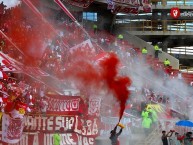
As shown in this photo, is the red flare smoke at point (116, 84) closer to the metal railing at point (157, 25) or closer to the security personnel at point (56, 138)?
the security personnel at point (56, 138)

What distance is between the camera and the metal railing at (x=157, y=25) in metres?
30.8

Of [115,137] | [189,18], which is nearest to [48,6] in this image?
[115,137]

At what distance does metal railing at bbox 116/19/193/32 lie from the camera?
30.8 metres

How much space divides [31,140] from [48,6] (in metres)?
10.4

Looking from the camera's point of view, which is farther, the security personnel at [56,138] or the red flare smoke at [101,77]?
the red flare smoke at [101,77]

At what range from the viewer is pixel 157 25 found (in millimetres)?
32031

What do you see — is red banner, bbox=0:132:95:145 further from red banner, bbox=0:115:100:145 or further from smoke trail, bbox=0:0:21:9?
smoke trail, bbox=0:0:21:9

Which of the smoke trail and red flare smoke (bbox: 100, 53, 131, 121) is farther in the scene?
the smoke trail

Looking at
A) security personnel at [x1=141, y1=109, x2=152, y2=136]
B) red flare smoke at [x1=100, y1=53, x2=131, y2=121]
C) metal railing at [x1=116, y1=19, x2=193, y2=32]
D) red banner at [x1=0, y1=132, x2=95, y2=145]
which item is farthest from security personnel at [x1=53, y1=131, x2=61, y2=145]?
metal railing at [x1=116, y1=19, x2=193, y2=32]

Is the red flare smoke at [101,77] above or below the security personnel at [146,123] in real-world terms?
above

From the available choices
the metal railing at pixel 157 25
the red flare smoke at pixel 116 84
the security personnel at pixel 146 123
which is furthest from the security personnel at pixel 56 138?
the metal railing at pixel 157 25

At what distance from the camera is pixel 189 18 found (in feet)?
106

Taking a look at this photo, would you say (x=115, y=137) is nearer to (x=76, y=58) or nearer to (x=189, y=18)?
(x=76, y=58)

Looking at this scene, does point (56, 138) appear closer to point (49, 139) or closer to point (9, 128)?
point (49, 139)
